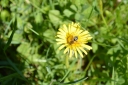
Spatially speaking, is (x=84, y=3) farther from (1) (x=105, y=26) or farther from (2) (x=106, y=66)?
(2) (x=106, y=66)

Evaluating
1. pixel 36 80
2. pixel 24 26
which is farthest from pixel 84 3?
pixel 36 80

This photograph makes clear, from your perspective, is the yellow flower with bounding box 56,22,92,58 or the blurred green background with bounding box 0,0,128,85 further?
the blurred green background with bounding box 0,0,128,85

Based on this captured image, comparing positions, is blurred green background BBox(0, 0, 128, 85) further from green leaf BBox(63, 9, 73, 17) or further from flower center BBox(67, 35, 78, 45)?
flower center BBox(67, 35, 78, 45)

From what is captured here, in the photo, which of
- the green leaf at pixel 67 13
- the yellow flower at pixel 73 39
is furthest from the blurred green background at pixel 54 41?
the yellow flower at pixel 73 39

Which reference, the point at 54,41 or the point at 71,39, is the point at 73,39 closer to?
the point at 71,39

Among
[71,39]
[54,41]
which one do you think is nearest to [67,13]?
[54,41]

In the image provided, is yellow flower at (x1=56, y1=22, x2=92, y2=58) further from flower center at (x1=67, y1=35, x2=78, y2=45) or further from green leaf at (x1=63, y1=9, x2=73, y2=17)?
green leaf at (x1=63, y1=9, x2=73, y2=17)

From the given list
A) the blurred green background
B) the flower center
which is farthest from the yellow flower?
the blurred green background

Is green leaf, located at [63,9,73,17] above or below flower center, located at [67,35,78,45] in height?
above
